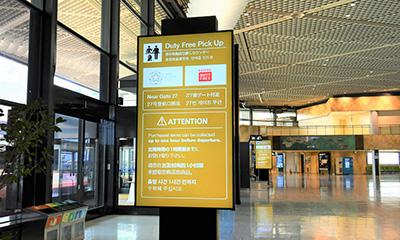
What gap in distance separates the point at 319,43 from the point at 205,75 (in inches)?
559

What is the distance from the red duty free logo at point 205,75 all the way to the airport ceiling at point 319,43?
9.13 m

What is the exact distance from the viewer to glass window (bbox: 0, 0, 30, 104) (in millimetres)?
5684

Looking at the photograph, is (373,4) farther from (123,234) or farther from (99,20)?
(123,234)

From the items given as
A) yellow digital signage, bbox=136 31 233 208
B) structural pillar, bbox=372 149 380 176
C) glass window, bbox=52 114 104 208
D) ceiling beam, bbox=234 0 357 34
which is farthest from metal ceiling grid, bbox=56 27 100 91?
structural pillar, bbox=372 149 380 176

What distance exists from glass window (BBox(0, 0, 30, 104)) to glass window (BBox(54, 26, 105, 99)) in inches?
41.6

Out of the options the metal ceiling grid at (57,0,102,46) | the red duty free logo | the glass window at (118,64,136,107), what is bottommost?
the red duty free logo

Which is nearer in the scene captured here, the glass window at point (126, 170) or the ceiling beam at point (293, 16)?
the glass window at point (126, 170)

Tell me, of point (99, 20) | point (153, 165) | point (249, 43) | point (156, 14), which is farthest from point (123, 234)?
point (249, 43)

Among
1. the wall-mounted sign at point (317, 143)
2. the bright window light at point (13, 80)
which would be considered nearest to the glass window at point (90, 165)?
the bright window light at point (13, 80)

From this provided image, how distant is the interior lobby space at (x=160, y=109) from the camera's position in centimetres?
301

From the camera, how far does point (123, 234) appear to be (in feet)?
21.5

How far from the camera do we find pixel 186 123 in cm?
303

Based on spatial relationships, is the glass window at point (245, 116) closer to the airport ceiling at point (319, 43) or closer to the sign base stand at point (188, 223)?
the airport ceiling at point (319, 43)

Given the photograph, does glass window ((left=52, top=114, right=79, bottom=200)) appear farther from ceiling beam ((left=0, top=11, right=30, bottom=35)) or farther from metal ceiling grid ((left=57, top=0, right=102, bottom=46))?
ceiling beam ((left=0, top=11, right=30, bottom=35))
